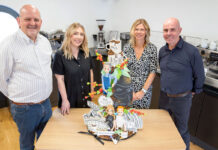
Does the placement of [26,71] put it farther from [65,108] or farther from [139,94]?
[139,94]

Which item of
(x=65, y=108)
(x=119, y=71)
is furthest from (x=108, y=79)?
(x=65, y=108)

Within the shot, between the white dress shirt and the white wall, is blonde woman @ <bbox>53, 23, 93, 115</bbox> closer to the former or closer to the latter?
the white dress shirt

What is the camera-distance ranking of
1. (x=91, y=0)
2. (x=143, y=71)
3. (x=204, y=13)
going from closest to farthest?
1. (x=143, y=71)
2. (x=204, y=13)
3. (x=91, y=0)

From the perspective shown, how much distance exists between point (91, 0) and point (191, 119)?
2756 millimetres

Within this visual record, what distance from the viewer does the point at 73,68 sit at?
5.24 feet

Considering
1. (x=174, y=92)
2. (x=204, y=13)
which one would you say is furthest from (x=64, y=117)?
(x=204, y=13)

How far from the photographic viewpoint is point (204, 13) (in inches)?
95.0

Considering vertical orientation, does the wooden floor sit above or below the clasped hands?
below

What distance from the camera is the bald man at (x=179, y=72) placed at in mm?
1602

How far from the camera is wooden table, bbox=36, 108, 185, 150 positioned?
117 centimetres

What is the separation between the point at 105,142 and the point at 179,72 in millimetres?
922

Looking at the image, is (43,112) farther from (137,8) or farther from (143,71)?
(137,8)

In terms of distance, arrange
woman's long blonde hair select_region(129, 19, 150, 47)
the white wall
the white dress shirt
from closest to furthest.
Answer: the white dress shirt
woman's long blonde hair select_region(129, 19, 150, 47)
the white wall

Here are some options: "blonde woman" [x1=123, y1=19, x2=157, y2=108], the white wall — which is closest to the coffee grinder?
the white wall
